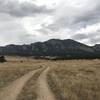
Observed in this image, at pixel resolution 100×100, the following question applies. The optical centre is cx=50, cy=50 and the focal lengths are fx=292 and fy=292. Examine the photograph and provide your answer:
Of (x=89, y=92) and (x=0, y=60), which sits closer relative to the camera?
(x=89, y=92)

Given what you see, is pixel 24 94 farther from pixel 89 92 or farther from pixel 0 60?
pixel 0 60

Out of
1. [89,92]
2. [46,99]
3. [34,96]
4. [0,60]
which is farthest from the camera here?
[0,60]

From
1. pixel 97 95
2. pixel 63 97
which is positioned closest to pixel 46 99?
pixel 63 97

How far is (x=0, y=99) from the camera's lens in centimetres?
2042

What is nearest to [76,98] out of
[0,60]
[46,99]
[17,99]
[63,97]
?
[63,97]

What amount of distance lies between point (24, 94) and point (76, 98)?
4361mm

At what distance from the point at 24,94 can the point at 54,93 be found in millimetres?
2378

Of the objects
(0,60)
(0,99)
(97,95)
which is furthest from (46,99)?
(0,60)

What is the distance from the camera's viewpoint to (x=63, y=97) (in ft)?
69.4

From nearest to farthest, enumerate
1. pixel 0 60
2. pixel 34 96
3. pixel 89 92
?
1. pixel 34 96
2. pixel 89 92
3. pixel 0 60

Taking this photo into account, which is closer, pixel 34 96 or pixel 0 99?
pixel 0 99

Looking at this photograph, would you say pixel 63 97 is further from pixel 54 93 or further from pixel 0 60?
pixel 0 60

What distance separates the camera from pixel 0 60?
141 m

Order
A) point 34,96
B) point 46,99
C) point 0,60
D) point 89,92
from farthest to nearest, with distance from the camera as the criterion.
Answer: point 0,60
point 89,92
point 34,96
point 46,99
